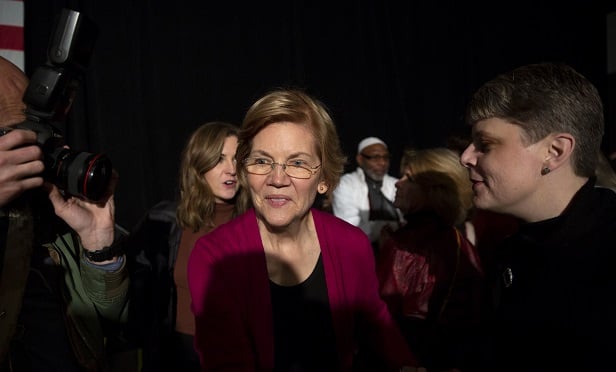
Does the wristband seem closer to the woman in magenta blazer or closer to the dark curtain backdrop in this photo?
the woman in magenta blazer

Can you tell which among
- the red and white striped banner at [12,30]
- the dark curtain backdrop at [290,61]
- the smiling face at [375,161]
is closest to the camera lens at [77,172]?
the dark curtain backdrop at [290,61]

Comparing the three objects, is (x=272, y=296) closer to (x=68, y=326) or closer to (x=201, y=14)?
(x=68, y=326)

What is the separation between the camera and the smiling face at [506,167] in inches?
40.2

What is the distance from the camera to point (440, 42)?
4852mm

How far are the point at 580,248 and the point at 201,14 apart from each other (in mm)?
3557

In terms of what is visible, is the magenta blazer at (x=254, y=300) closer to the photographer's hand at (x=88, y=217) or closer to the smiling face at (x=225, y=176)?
the photographer's hand at (x=88, y=217)

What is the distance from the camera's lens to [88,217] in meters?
1.09

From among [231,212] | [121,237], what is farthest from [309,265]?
[231,212]

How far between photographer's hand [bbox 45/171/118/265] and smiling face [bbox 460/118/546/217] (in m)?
0.89

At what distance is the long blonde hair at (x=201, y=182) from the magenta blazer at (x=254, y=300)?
0.75 m

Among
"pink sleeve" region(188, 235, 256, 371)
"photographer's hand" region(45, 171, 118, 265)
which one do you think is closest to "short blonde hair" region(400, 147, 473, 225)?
"pink sleeve" region(188, 235, 256, 371)

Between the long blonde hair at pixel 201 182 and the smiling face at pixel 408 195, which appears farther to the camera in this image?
the long blonde hair at pixel 201 182

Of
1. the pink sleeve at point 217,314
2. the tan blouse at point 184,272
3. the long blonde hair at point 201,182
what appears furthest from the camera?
the long blonde hair at point 201,182

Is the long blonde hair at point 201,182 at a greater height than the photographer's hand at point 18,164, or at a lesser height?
lesser
